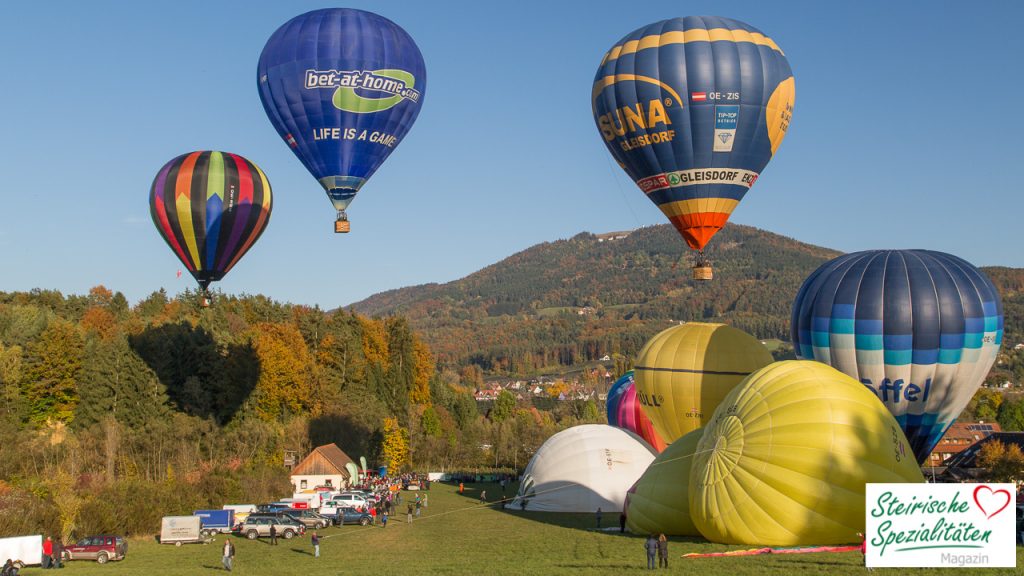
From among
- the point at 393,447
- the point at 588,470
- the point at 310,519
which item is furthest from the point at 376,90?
the point at 393,447

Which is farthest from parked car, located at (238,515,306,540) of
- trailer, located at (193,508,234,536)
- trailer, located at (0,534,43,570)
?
trailer, located at (0,534,43,570)

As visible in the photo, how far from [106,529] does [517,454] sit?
50.0 metres

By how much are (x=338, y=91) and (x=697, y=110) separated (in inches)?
501

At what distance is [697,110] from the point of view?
34688 millimetres

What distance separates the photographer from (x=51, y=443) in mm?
53312

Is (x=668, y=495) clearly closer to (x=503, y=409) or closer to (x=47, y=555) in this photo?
(x=47, y=555)

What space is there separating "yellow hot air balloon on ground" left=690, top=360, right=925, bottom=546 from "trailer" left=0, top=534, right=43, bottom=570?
1767 cm

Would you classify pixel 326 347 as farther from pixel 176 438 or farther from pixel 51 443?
pixel 51 443

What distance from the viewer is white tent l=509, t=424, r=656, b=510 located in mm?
38656

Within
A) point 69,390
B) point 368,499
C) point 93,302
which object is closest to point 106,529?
point 368,499

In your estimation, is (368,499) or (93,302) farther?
(93,302)

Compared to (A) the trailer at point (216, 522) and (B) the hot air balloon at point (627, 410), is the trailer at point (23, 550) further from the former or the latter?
(B) the hot air balloon at point (627, 410)

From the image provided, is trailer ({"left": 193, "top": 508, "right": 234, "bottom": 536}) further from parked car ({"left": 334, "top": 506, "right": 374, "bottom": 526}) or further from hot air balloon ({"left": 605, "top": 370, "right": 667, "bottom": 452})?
hot air balloon ({"left": 605, "top": 370, "right": 667, "bottom": 452})

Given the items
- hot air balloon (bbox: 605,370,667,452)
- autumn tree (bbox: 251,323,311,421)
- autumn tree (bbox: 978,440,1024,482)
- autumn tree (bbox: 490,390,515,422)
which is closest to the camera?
hot air balloon (bbox: 605,370,667,452)
